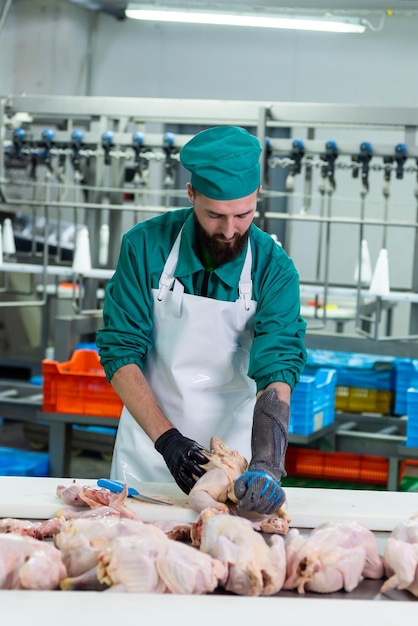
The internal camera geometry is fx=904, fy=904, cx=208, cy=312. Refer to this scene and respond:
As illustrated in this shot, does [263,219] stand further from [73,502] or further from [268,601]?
[268,601]

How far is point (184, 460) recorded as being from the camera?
2.04 metres

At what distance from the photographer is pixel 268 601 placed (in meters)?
1.45

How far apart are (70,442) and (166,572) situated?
10.4ft

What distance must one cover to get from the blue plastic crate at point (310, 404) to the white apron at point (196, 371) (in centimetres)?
161

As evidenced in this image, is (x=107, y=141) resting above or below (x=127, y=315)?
above

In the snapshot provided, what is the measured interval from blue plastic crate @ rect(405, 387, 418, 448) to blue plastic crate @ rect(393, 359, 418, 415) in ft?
1.96

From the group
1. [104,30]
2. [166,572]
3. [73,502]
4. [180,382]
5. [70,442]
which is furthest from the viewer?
[104,30]

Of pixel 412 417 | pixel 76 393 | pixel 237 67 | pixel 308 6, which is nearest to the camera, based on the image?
pixel 412 417

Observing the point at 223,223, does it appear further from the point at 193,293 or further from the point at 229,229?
the point at 193,293

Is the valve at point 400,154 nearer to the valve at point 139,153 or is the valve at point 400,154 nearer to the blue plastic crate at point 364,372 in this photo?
the blue plastic crate at point 364,372

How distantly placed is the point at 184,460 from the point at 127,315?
48 cm

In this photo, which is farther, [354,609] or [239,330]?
[239,330]

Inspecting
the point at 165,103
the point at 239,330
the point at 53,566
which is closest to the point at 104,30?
the point at 165,103

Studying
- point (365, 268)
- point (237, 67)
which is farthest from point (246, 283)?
point (237, 67)
